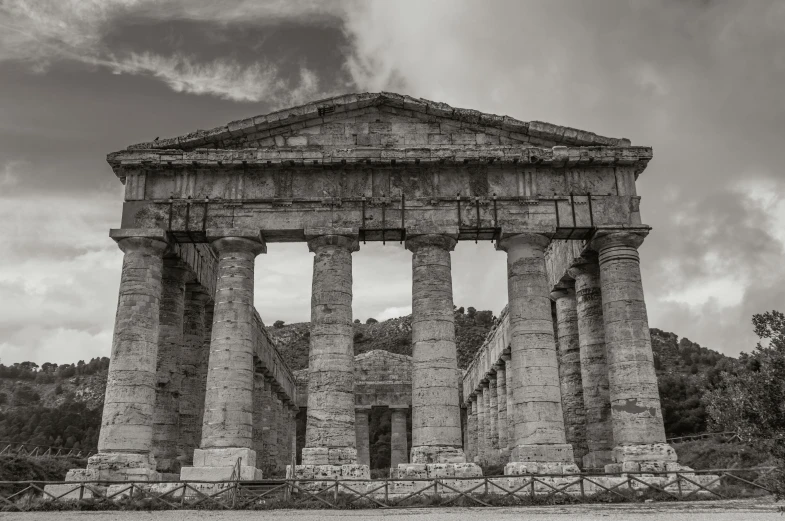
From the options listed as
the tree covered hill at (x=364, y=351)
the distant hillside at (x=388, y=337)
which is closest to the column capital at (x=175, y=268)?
the tree covered hill at (x=364, y=351)

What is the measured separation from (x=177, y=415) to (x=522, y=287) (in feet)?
44.5

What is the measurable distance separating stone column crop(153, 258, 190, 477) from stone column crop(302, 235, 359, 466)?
5932 mm

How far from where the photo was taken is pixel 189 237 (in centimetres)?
2533

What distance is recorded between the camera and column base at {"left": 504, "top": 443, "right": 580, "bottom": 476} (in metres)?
21.4

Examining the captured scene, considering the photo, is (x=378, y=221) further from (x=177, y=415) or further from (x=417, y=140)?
(x=177, y=415)

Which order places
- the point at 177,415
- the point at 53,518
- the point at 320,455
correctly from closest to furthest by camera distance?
the point at 53,518, the point at 320,455, the point at 177,415

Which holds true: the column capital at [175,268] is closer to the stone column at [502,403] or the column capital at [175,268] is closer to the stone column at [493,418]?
the stone column at [502,403]

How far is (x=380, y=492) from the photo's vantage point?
20.7 m

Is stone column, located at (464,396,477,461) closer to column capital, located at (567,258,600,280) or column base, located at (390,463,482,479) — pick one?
column capital, located at (567,258,600,280)

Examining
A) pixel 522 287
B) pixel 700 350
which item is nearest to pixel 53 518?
pixel 522 287

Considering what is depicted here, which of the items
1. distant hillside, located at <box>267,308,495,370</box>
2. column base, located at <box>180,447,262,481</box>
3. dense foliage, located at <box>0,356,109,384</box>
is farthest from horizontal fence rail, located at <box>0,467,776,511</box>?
dense foliage, located at <box>0,356,109,384</box>

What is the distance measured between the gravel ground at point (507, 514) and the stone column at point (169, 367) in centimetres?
799

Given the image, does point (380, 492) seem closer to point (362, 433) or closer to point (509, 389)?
point (509, 389)

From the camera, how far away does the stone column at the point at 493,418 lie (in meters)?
37.1
